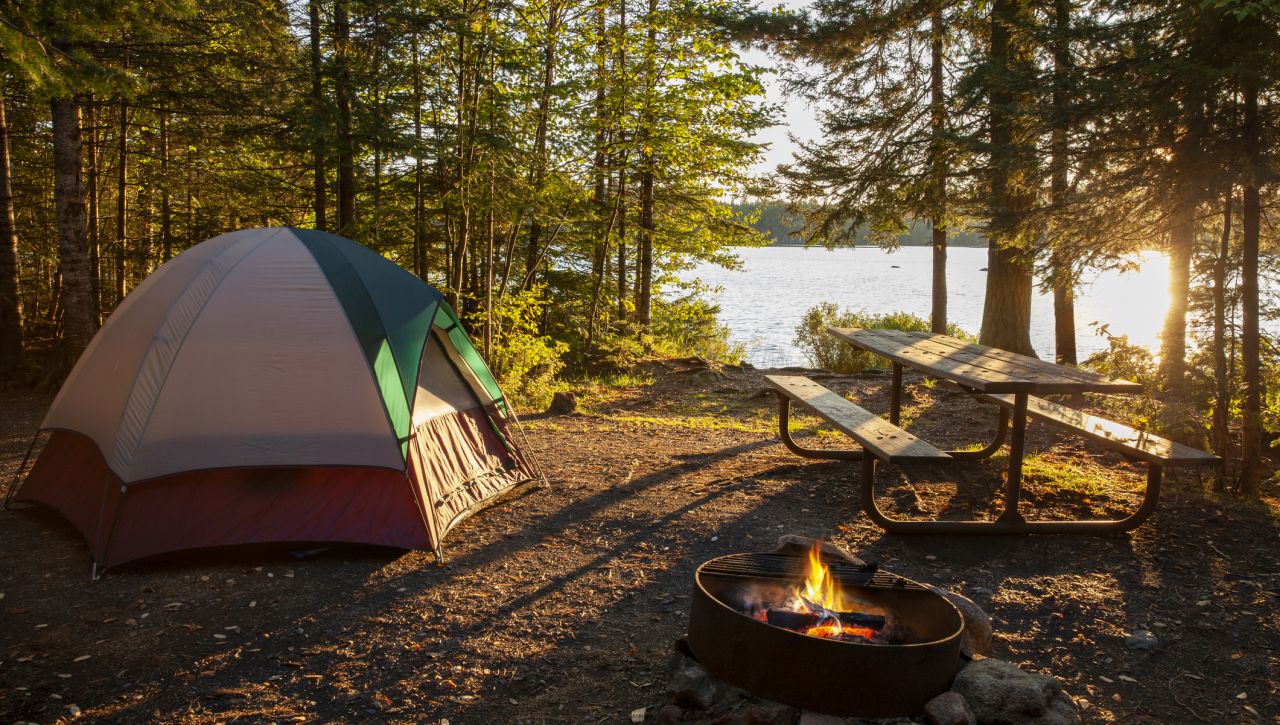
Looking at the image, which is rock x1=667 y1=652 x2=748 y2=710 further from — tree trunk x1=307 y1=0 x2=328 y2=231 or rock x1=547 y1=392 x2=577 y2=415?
tree trunk x1=307 y1=0 x2=328 y2=231

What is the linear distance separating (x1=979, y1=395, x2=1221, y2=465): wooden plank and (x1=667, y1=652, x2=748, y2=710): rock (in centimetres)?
330

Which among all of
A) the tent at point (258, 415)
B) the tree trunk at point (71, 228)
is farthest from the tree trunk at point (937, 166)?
the tree trunk at point (71, 228)

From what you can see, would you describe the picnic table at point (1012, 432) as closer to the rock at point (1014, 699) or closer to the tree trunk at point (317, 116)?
the rock at point (1014, 699)

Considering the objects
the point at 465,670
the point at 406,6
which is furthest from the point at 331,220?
the point at 465,670

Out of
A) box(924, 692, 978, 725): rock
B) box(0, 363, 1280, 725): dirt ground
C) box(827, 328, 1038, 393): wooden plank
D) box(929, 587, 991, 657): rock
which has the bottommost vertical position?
box(0, 363, 1280, 725): dirt ground

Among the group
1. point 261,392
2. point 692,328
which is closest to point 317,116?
point 261,392

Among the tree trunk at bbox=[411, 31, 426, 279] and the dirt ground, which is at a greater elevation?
the tree trunk at bbox=[411, 31, 426, 279]

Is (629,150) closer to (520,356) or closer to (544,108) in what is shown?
Answer: (544,108)

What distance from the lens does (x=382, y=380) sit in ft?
16.0

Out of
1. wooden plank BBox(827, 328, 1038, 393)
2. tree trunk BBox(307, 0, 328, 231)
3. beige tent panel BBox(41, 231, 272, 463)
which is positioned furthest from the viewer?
tree trunk BBox(307, 0, 328, 231)

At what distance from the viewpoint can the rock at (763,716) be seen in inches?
110

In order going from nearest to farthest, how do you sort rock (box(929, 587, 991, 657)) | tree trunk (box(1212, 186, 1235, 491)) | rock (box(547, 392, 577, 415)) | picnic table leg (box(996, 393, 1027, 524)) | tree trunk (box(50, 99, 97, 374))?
rock (box(929, 587, 991, 657)) → picnic table leg (box(996, 393, 1027, 524)) → tree trunk (box(1212, 186, 1235, 491)) → tree trunk (box(50, 99, 97, 374)) → rock (box(547, 392, 577, 415))

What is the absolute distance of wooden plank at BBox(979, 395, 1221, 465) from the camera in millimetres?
4617

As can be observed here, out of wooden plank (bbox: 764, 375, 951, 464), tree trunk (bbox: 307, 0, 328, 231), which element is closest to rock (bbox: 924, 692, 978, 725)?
wooden plank (bbox: 764, 375, 951, 464)
